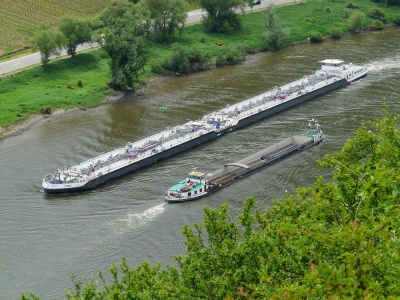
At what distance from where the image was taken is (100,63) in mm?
109625

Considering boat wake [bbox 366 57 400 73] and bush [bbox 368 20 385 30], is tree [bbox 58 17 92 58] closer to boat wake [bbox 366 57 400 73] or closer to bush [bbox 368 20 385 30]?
boat wake [bbox 366 57 400 73]

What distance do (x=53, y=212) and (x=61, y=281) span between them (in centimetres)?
1299

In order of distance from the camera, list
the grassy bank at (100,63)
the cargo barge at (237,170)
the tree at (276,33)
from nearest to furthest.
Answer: the cargo barge at (237,170) < the grassy bank at (100,63) < the tree at (276,33)

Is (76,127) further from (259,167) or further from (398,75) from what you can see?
(398,75)

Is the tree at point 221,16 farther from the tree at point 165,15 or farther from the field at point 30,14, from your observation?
the field at point 30,14

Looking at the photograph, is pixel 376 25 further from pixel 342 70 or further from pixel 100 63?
pixel 100 63

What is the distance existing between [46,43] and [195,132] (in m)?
35.1

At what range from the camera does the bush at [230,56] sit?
11506cm

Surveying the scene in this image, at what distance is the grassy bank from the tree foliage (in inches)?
2287

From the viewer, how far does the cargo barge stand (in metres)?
64.0

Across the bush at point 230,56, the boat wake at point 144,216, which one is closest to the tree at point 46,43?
the bush at point 230,56

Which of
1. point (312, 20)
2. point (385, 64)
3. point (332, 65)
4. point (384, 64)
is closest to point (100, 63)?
point (332, 65)

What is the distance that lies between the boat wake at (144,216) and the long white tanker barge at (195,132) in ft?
31.5

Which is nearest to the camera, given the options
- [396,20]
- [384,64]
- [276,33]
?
[384,64]
